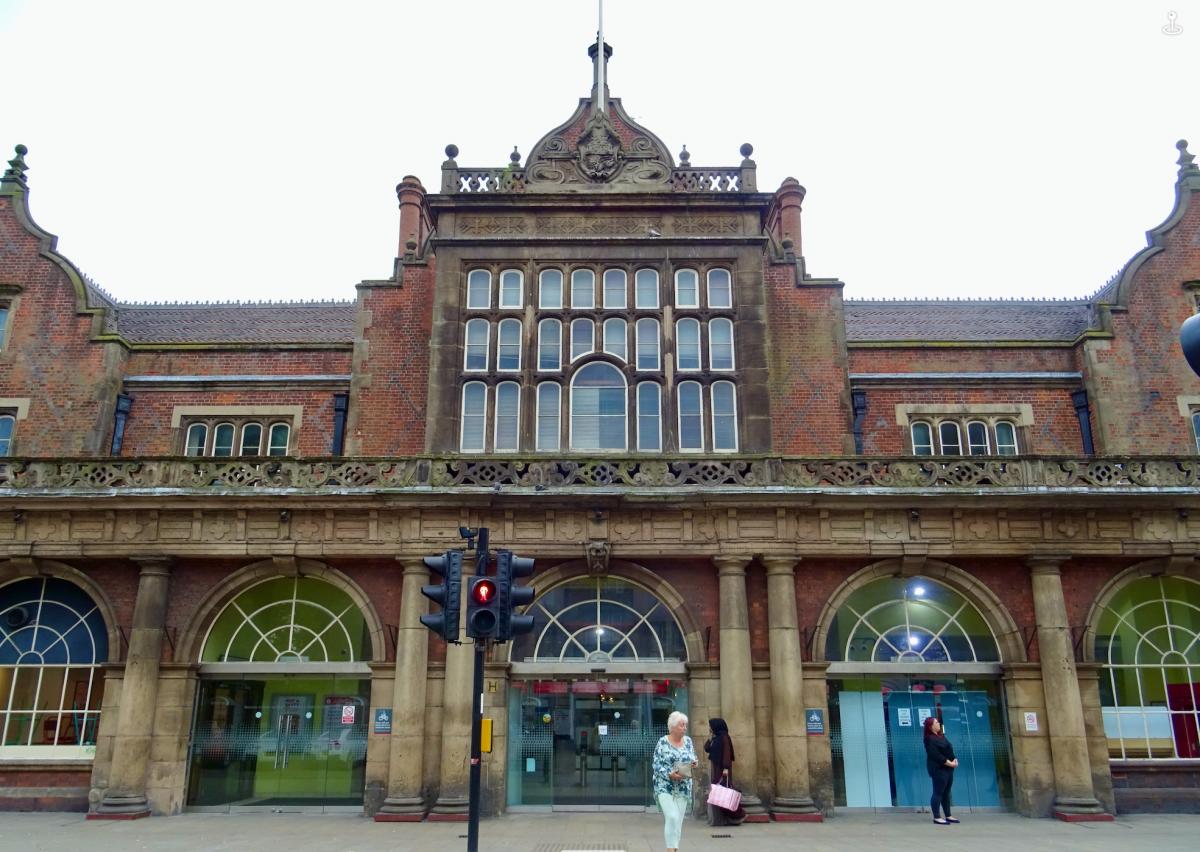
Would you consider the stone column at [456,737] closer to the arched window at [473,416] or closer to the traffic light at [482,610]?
the arched window at [473,416]

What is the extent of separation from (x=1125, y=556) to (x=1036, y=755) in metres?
4.14

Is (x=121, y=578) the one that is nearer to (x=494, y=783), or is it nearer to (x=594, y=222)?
(x=494, y=783)

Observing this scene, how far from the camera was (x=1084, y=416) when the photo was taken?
20125 mm

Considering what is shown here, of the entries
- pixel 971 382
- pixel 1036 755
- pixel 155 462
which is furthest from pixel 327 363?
pixel 1036 755

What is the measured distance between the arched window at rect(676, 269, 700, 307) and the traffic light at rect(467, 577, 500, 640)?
1048cm

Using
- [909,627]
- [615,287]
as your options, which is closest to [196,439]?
[615,287]

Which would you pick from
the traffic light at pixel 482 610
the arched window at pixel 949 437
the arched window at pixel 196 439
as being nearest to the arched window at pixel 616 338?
the arched window at pixel 949 437

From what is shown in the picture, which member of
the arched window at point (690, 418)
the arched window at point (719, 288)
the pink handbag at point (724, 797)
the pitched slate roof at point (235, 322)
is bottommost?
the pink handbag at point (724, 797)

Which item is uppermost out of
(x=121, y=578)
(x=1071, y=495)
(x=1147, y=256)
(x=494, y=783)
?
(x=1147, y=256)

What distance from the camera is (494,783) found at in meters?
15.9

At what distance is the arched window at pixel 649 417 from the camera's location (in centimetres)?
1841

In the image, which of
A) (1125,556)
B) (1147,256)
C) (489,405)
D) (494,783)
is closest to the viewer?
(494,783)

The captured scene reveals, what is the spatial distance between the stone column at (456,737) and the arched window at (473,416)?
3170mm

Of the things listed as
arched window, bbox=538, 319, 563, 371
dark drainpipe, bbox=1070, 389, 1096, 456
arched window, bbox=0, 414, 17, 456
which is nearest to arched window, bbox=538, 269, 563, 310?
arched window, bbox=538, 319, 563, 371
